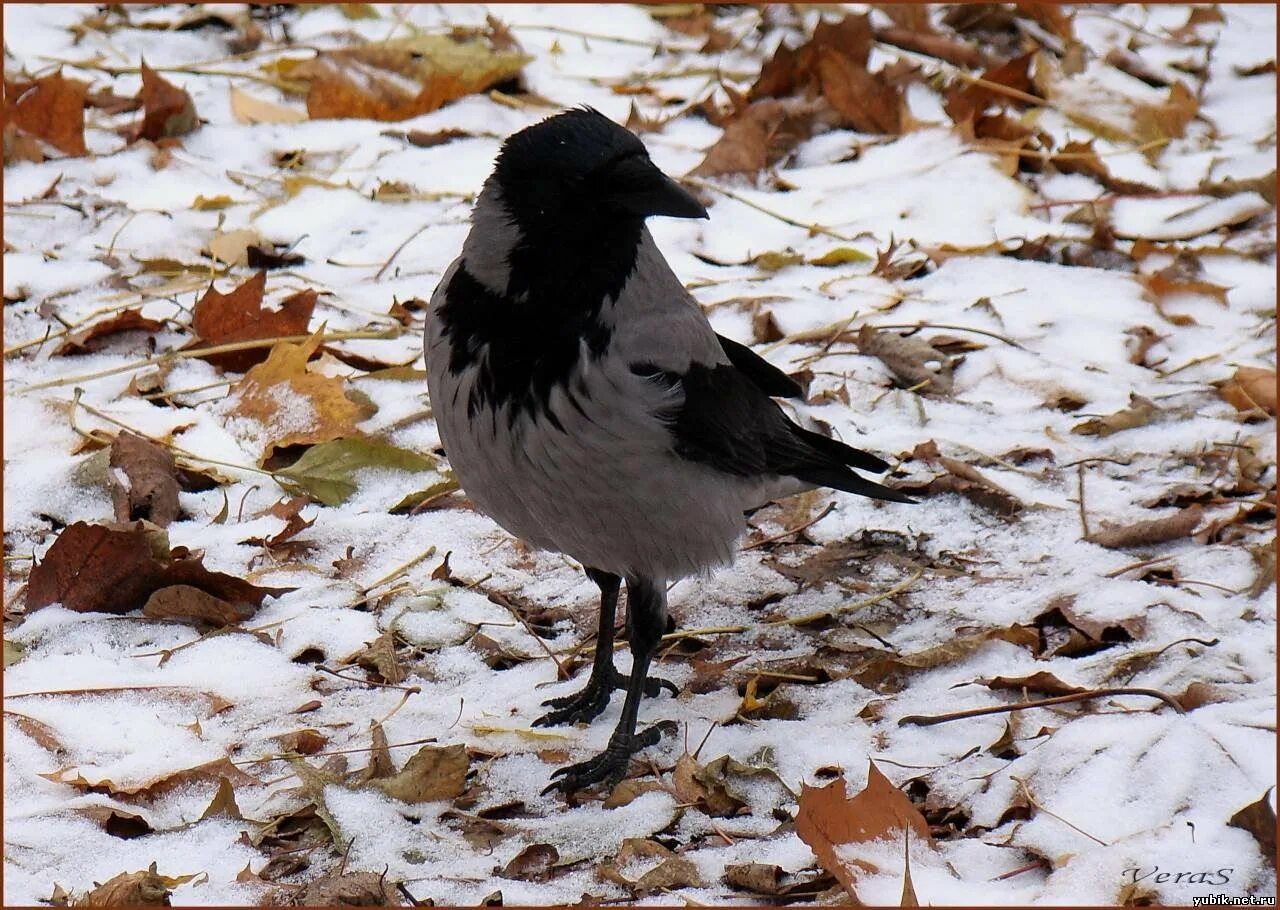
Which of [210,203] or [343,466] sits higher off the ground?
[210,203]

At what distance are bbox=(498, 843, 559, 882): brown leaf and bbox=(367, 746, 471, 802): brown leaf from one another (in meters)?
0.29

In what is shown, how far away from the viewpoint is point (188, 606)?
3.70 meters

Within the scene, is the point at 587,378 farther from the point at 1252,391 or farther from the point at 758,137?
the point at 758,137

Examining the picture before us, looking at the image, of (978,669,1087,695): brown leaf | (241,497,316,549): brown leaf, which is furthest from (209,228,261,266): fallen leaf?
(978,669,1087,695): brown leaf

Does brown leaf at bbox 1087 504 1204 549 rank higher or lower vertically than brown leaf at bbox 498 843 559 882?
higher

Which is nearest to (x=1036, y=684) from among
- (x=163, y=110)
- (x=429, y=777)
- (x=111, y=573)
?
(x=429, y=777)

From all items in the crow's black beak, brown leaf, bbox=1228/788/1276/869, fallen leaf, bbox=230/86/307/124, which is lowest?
brown leaf, bbox=1228/788/1276/869

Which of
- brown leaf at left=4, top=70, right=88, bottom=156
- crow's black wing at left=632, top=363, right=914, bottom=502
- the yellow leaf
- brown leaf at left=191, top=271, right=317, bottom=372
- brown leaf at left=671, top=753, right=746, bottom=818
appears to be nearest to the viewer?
brown leaf at left=671, top=753, right=746, bottom=818

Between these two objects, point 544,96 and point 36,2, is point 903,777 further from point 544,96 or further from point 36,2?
point 36,2

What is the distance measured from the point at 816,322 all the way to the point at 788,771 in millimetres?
2485

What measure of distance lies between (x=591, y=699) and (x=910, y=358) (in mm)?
2043

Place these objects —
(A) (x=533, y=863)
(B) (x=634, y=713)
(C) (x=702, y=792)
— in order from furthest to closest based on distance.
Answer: (B) (x=634, y=713), (C) (x=702, y=792), (A) (x=533, y=863)

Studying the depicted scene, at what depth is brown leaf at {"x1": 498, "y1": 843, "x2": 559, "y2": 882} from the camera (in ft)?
9.46

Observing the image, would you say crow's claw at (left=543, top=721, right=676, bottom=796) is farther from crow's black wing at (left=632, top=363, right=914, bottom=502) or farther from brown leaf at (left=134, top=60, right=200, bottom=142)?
brown leaf at (left=134, top=60, right=200, bottom=142)
